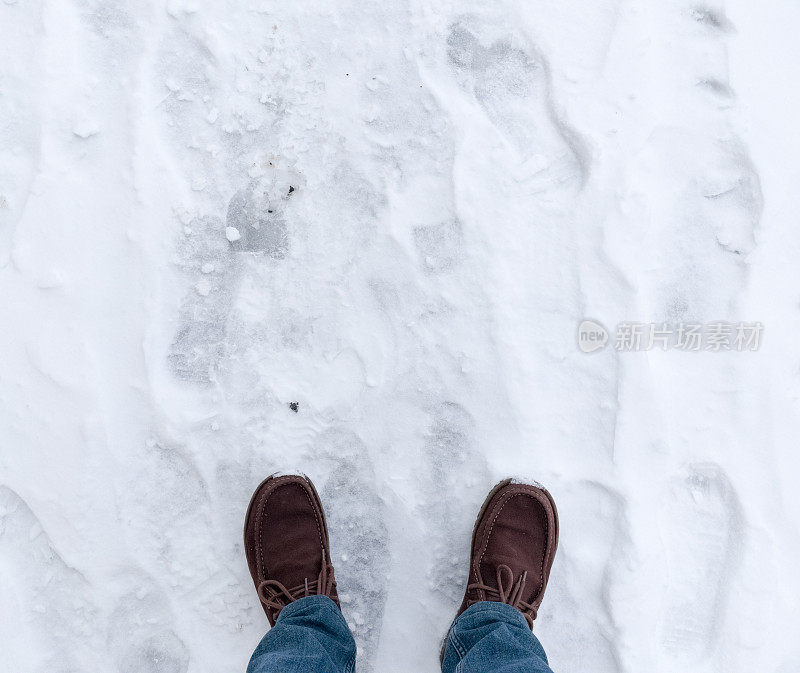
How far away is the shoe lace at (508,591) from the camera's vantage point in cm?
120

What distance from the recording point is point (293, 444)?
1231 mm

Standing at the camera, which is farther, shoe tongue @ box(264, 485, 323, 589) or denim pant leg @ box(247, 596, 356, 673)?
shoe tongue @ box(264, 485, 323, 589)

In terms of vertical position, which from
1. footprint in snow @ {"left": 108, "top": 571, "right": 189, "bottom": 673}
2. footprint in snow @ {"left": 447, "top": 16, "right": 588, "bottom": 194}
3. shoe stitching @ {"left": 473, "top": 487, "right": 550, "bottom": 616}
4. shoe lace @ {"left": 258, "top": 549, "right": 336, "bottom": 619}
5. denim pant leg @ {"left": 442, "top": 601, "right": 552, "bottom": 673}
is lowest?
footprint in snow @ {"left": 108, "top": 571, "right": 189, "bottom": 673}

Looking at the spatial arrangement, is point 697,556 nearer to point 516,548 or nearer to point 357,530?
point 516,548

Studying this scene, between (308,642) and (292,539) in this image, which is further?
(292,539)

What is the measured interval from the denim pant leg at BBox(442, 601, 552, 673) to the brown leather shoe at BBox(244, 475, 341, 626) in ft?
0.90

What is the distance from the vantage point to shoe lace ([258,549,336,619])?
1.19 m

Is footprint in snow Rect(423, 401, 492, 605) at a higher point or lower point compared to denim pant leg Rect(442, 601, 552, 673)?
higher

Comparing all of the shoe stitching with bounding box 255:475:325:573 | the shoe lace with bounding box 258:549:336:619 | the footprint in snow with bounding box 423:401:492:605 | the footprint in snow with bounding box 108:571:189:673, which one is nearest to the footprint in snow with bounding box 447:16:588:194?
the footprint in snow with bounding box 423:401:492:605

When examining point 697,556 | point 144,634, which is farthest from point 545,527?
point 144,634

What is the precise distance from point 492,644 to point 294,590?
43 centimetres

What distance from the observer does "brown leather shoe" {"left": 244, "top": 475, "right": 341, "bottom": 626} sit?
120cm

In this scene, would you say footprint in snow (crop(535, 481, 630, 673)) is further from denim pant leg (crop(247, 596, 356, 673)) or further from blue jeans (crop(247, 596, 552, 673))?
denim pant leg (crop(247, 596, 356, 673))

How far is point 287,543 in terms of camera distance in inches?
48.5
